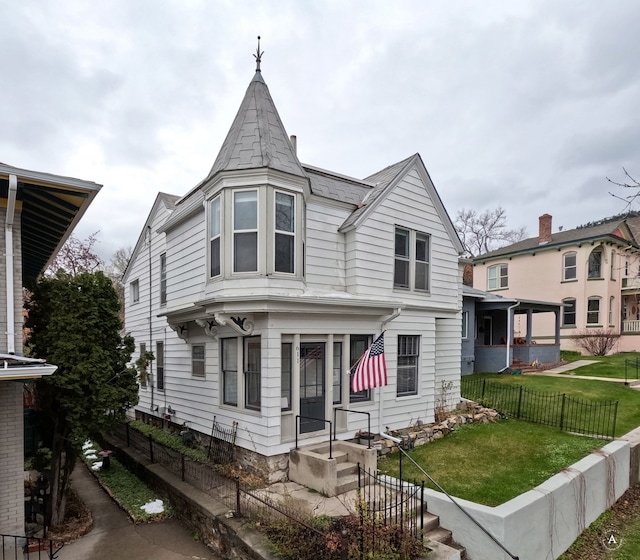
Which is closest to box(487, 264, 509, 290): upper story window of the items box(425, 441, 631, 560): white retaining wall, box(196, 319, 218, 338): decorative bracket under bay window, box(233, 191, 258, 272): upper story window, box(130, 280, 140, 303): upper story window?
box(425, 441, 631, 560): white retaining wall

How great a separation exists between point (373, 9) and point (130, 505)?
13.4 m

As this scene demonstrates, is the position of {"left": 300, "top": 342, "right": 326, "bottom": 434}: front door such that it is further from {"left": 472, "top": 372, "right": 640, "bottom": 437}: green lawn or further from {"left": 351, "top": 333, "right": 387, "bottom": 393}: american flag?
{"left": 472, "top": 372, "right": 640, "bottom": 437}: green lawn

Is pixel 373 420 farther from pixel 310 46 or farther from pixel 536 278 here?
pixel 536 278

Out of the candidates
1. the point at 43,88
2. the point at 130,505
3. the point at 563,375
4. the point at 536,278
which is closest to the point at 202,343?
the point at 130,505

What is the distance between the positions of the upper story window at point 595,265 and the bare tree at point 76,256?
32056mm

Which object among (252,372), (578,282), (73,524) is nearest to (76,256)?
(73,524)

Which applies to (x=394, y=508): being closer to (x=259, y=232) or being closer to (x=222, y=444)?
(x=222, y=444)

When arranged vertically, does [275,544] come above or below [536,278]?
below

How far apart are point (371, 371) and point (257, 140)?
18.3ft

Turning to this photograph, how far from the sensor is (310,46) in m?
12.0

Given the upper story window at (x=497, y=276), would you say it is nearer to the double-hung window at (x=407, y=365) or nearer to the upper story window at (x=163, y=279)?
the double-hung window at (x=407, y=365)

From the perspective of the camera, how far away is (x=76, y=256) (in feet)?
81.6

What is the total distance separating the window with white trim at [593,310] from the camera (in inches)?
989

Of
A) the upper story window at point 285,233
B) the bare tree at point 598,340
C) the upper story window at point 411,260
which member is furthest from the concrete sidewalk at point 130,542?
the bare tree at point 598,340
